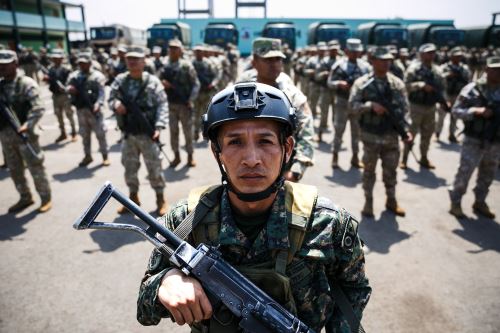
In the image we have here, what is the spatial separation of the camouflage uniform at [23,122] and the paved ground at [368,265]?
0.70 m

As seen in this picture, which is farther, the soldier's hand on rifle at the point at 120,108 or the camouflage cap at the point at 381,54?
the soldier's hand on rifle at the point at 120,108

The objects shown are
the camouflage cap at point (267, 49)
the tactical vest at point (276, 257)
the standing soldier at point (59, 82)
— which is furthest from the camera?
the standing soldier at point (59, 82)

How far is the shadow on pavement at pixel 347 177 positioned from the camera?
6123mm

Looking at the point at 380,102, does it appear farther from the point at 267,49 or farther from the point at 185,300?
the point at 185,300

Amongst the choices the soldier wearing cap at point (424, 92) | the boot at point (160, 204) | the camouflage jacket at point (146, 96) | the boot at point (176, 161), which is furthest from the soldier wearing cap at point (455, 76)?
the boot at point (160, 204)

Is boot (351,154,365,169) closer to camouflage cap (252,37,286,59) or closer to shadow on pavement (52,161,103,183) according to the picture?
camouflage cap (252,37,286,59)

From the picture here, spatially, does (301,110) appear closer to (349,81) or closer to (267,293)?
(267,293)

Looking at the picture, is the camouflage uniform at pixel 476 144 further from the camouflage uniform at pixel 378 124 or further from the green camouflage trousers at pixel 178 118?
the green camouflage trousers at pixel 178 118

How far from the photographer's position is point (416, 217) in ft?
16.0

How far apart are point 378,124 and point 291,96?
1.74 meters

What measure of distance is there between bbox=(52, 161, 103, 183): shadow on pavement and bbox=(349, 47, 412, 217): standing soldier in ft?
17.5

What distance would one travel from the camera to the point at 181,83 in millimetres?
6879

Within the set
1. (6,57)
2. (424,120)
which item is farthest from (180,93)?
(424,120)

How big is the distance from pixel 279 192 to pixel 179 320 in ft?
2.26
